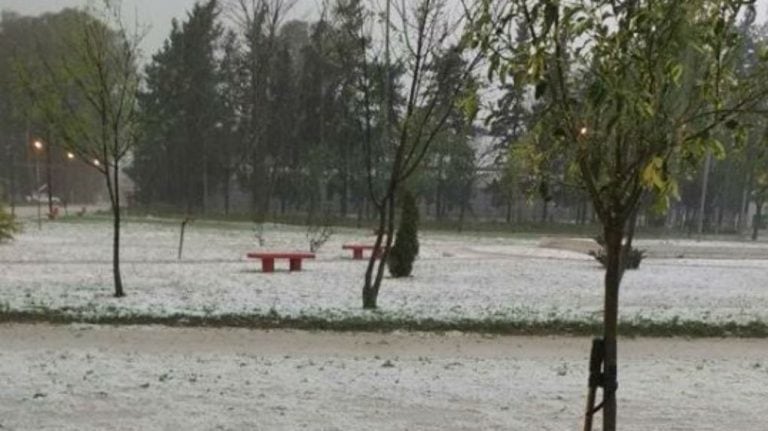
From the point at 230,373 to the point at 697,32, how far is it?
488 centimetres

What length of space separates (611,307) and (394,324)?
644 centimetres

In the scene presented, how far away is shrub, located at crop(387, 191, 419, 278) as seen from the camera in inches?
638

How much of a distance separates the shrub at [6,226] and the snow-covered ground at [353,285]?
357 mm

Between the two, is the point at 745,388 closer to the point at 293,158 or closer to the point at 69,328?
the point at 69,328

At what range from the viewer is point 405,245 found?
16.3 meters

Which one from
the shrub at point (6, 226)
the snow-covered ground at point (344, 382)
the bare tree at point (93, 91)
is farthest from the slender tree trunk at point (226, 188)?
the snow-covered ground at point (344, 382)

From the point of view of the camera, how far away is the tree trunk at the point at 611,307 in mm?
2966

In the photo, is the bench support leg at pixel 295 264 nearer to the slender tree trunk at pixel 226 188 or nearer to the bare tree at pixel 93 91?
the bare tree at pixel 93 91

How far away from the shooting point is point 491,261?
20969mm

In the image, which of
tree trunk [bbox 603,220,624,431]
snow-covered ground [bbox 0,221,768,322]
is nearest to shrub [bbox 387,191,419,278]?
snow-covered ground [bbox 0,221,768,322]

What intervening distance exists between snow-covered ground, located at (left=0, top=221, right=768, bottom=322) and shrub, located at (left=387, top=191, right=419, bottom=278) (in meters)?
0.35

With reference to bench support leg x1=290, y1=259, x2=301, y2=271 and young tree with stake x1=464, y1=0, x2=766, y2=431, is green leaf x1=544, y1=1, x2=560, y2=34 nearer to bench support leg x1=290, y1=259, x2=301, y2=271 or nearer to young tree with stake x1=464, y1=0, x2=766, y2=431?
young tree with stake x1=464, y1=0, x2=766, y2=431

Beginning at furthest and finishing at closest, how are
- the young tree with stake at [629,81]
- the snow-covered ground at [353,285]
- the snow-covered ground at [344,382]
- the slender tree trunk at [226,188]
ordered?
the slender tree trunk at [226,188] → the snow-covered ground at [353,285] → the snow-covered ground at [344,382] → the young tree with stake at [629,81]

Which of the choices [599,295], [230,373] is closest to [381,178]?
[599,295]
